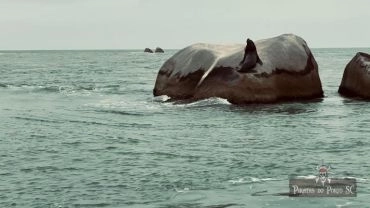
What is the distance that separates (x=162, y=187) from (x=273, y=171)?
257cm

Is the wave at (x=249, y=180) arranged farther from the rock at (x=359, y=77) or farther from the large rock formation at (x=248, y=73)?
the rock at (x=359, y=77)

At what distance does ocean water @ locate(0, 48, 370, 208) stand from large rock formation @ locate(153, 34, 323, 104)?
86cm

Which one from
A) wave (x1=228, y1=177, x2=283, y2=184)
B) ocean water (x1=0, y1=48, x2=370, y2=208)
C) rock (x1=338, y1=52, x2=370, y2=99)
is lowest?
ocean water (x1=0, y1=48, x2=370, y2=208)

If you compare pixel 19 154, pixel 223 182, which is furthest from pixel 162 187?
pixel 19 154

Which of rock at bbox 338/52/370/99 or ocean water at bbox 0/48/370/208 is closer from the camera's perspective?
ocean water at bbox 0/48/370/208

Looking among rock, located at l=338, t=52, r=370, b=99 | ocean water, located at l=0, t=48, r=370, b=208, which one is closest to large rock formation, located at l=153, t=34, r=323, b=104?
ocean water, located at l=0, t=48, r=370, b=208

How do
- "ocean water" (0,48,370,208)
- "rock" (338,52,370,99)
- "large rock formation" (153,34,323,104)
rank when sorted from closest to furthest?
"ocean water" (0,48,370,208) → "large rock formation" (153,34,323,104) → "rock" (338,52,370,99)

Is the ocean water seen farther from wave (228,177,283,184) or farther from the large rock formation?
the large rock formation

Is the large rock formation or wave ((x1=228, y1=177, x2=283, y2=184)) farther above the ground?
the large rock formation

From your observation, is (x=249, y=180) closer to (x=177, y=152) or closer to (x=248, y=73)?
(x=177, y=152)

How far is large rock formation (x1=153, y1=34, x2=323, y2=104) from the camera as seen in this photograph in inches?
1011

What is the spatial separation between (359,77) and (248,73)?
5.81m

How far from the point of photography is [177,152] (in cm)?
1517

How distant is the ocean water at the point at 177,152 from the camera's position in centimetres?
1063
